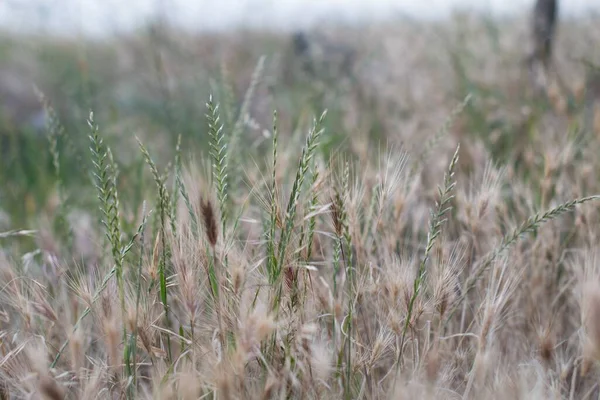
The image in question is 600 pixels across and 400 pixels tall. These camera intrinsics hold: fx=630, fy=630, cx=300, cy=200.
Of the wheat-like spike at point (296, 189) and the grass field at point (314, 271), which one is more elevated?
the wheat-like spike at point (296, 189)

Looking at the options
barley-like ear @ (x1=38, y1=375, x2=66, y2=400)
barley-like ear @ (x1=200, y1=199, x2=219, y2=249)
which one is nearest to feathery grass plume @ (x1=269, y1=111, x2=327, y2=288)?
barley-like ear @ (x1=200, y1=199, x2=219, y2=249)

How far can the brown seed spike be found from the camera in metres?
1.22

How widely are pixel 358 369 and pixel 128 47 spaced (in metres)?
5.59

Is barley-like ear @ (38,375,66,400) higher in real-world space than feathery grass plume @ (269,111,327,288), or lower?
lower

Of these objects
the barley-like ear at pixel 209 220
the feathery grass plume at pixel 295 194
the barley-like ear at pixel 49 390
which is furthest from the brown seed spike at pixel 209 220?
the barley-like ear at pixel 49 390

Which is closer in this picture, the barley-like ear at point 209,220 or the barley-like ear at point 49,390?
the barley-like ear at point 49,390

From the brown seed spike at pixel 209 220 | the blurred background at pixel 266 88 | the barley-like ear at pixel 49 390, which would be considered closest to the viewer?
the barley-like ear at pixel 49 390

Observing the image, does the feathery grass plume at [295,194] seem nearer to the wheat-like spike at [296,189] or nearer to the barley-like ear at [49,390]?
the wheat-like spike at [296,189]

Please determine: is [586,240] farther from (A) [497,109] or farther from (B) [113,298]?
(A) [497,109]

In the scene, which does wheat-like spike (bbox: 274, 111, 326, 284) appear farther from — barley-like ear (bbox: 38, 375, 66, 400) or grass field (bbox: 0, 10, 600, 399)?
barley-like ear (bbox: 38, 375, 66, 400)

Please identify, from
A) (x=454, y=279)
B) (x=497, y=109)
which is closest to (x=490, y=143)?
(x=497, y=109)

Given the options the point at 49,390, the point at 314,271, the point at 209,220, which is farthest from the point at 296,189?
the point at 49,390

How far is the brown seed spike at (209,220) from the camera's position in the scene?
4.01 ft

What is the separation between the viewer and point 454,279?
1.37 meters
